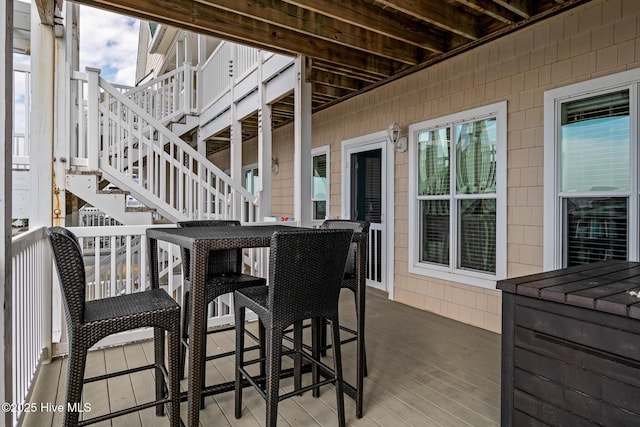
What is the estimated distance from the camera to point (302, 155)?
159 inches

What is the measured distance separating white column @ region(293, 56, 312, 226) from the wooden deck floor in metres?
1.38

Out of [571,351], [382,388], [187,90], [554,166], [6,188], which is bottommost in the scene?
[382,388]

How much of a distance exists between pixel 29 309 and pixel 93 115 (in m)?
2.26

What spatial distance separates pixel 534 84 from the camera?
3516mm

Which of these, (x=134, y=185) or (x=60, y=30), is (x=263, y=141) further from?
(x=60, y=30)

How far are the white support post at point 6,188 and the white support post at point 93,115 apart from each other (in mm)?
2782

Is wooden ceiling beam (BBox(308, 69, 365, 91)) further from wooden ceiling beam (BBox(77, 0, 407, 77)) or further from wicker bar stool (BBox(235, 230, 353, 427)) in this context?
wicker bar stool (BBox(235, 230, 353, 427))

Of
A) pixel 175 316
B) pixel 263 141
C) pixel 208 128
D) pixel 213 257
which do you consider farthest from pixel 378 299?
pixel 208 128

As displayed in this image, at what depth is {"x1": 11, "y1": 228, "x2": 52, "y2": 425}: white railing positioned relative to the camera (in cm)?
212

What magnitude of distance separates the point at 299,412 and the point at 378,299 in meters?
2.94

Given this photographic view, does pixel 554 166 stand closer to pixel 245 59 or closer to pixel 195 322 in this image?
pixel 195 322

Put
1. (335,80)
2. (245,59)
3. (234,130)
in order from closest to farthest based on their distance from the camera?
1. (335,80)
2. (245,59)
3. (234,130)

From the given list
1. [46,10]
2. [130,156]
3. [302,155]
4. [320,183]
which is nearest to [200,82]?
[320,183]

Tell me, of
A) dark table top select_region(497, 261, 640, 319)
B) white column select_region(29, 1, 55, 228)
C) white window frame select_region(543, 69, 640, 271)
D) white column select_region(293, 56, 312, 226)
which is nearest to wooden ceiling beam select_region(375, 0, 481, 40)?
white window frame select_region(543, 69, 640, 271)
